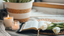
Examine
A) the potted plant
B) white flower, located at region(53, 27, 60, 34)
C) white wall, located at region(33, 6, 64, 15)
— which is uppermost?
the potted plant

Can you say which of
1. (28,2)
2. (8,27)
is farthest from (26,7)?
(8,27)

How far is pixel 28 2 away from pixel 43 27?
Result: 1.08 feet

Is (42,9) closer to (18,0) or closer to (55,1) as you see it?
(55,1)

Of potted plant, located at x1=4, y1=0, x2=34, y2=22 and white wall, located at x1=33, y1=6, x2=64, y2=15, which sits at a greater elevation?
potted plant, located at x1=4, y1=0, x2=34, y2=22

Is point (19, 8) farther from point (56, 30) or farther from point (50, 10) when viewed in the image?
point (50, 10)

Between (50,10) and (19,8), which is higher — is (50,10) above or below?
below

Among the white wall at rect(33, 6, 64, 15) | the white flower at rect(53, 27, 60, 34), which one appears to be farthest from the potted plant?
the white wall at rect(33, 6, 64, 15)

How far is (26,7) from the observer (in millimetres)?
803

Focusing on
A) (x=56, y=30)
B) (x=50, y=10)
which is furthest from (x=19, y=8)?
(x=50, y=10)

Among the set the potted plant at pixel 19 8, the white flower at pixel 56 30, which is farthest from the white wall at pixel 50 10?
the white flower at pixel 56 30

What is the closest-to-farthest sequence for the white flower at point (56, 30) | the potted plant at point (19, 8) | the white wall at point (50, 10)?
the white flower at point (56, 30) → the potted plant at point (19, 8) → the white wall at point (50, 10)

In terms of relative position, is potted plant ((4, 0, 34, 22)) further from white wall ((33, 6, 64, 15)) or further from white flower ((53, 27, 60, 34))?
white wall ((33, 6, 64, 15))

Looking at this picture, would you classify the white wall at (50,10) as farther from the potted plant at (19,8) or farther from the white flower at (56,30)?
the white flower at (56,30)

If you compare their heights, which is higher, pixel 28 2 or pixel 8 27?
pixel 28 2
